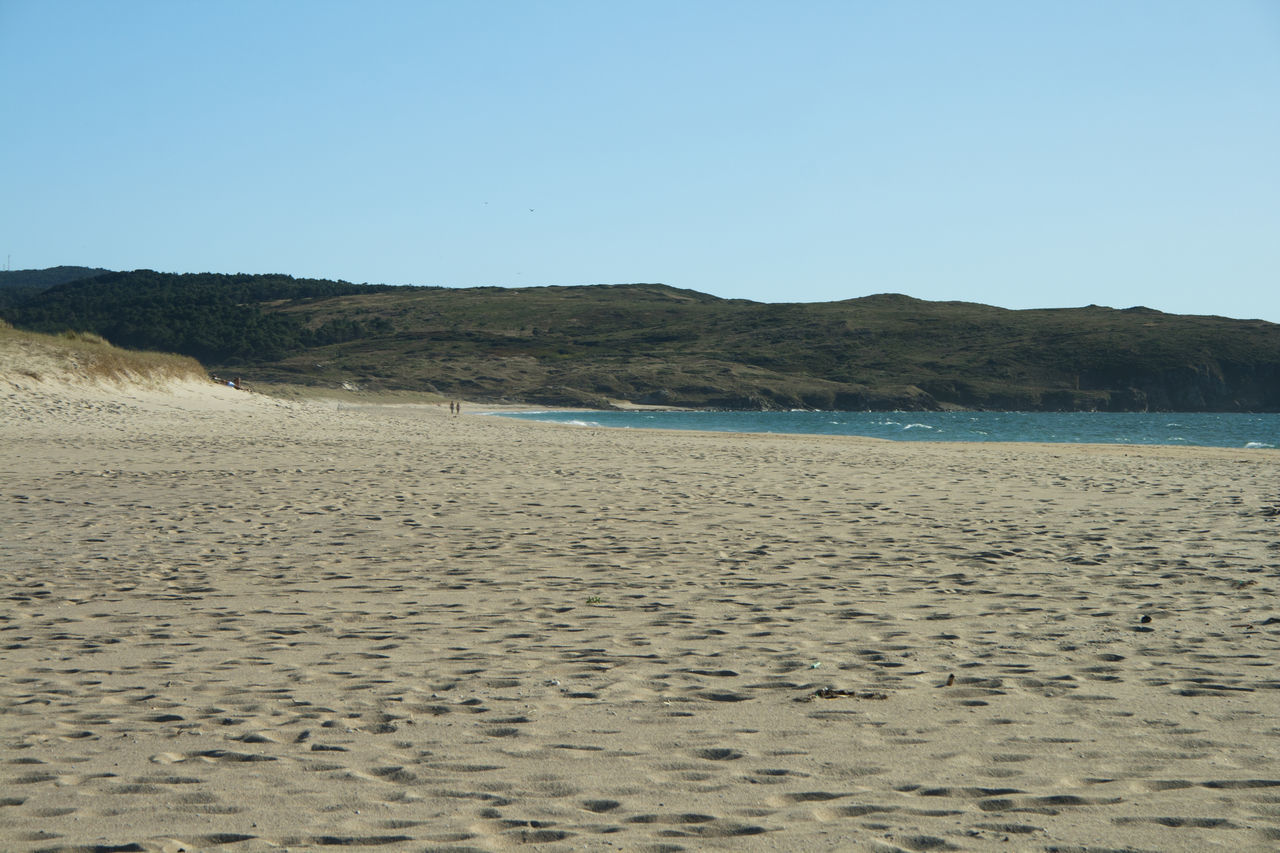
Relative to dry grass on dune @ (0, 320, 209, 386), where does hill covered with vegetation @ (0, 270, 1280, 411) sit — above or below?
above

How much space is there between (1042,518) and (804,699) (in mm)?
7993

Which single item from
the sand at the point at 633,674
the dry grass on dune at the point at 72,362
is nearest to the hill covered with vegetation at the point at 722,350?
the dry grass on dune at the point at 72,362

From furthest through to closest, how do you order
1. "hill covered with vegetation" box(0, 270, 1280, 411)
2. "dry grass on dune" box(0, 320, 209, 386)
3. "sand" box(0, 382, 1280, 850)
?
1. "hill covered with vegetation" box(0, 270, 1280, 411)
2. "dry grass on dune" box(0, 320, 209, 386)
3. "sand" box(0, 382, 1280, 850)

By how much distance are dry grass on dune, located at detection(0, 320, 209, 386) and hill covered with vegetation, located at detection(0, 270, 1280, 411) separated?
6024 cm

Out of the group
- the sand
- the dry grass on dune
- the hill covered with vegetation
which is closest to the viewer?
the sand

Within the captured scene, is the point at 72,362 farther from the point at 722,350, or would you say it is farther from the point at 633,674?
the point at 722,350

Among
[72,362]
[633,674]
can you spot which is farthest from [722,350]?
[633,674]

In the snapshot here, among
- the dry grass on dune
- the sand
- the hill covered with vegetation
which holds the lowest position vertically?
the sand

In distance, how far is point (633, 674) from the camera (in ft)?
18.6

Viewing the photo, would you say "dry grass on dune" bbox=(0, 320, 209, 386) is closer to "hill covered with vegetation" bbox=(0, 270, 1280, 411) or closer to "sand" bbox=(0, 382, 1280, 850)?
"sand" bbox=(0, 382, 1280, 850)

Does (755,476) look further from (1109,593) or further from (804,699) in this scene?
(804,699)

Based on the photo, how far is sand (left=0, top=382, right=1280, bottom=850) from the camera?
3.71m

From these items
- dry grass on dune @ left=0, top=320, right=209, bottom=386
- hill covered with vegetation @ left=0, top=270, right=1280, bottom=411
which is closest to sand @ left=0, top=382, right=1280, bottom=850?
dry grass on dune @ left=0, top=320, right=209, bottom=386

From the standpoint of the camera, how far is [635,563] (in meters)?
9.03
